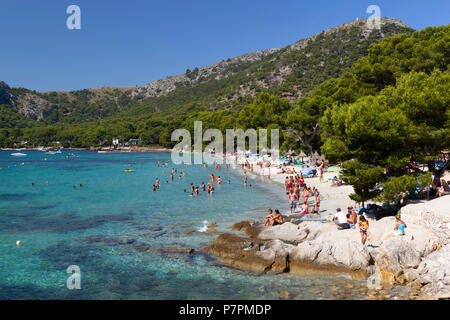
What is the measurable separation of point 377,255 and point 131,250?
11.4 meters

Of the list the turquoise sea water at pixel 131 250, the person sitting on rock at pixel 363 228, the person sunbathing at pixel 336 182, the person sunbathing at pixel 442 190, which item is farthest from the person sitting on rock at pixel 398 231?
the person sunbathing at pixel 336 182

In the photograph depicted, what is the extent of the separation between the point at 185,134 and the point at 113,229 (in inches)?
4024

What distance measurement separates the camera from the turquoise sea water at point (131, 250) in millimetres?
12656

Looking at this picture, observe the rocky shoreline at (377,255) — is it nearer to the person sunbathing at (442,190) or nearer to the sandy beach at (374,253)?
the sandy beach at (374,253)

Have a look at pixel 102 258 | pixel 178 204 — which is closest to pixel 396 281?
pixel 102 258

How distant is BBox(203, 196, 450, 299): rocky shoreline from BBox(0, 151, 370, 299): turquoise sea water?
2.22 ft

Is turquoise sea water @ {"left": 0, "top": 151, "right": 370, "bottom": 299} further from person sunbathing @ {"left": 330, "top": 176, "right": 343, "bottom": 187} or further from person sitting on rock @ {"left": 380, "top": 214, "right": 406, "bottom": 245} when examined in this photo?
person sunbathing @ {"left": 330, "top": 176, "right": 343, "bottom": 187}

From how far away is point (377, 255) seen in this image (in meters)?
13.6

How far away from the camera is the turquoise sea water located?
1266 centimetres

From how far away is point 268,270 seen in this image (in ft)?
45.8

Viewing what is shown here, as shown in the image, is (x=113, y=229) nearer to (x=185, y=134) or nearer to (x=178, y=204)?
(x=178, y=204)

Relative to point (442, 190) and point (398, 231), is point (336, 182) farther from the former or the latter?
point (398, 231)

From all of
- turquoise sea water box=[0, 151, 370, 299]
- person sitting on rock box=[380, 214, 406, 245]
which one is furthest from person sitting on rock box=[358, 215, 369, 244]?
turquoise sea water box=[0, 151, 370, 299]

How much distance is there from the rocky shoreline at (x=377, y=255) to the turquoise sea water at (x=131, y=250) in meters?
0.68
